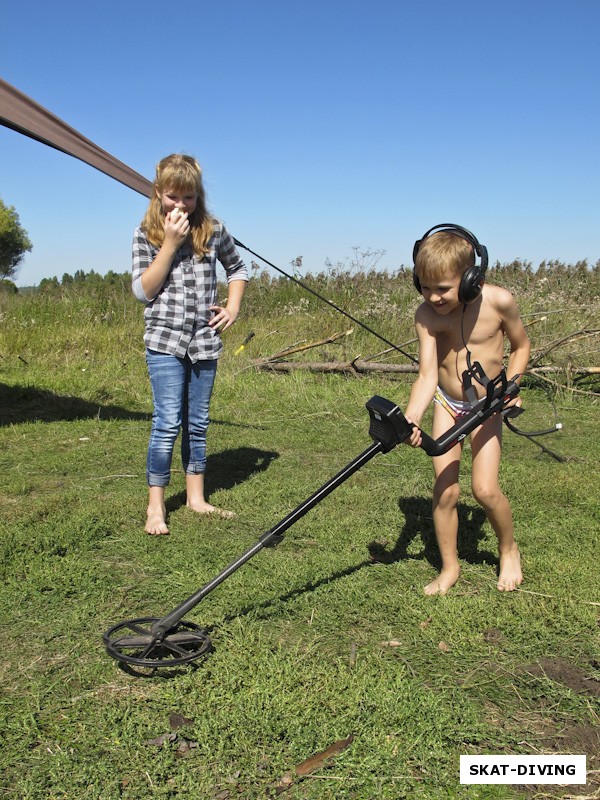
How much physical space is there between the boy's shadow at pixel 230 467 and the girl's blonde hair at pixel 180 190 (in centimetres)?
153

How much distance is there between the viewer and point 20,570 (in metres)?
3.47

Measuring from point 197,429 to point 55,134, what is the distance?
2987 mm

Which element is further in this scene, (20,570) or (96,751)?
(20,570)

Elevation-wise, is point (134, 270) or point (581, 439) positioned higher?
point (134, 270)

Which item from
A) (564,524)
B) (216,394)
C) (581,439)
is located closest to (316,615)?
(564,524)

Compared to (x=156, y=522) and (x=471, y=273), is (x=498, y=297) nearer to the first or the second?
(x=471, y=273)

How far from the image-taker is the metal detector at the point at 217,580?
2662mm

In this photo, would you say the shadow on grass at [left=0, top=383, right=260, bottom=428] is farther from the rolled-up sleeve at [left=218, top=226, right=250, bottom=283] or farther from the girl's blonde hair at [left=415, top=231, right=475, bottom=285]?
the girl's blonde hair at [left=415, top=231, right=475, bottom=285]

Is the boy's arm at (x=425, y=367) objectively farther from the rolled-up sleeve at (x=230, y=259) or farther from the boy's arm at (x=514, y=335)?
the rolled-up sleeve at (x=230, y=259)

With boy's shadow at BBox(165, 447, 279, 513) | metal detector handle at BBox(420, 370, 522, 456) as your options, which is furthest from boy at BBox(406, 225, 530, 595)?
boy's shadow at BBox(165, 447, 279, 513)

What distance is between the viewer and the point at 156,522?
13.3ft

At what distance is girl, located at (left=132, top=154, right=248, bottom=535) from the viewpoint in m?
3.86

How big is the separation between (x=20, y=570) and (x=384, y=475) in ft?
8.40

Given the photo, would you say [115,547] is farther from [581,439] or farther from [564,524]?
[581,439]
